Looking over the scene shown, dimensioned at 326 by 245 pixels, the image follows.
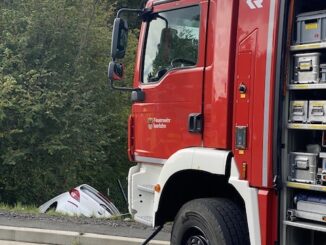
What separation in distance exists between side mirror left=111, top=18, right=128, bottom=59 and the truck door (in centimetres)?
A: 34

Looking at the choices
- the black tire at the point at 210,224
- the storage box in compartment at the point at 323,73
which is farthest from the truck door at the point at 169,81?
the storage box in compartment at the point at 323,73

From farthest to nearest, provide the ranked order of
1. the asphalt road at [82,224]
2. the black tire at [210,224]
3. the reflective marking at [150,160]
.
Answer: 1. the asphalt road at [82,224]
2. the reflective marking at [150,160]
3. the black tire at [210,224]

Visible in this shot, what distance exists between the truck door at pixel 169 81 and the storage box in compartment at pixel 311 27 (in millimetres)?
1227

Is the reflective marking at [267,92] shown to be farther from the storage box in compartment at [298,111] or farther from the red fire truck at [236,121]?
the storage box in compartment at [298,111]

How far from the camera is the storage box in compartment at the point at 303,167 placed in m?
4.47

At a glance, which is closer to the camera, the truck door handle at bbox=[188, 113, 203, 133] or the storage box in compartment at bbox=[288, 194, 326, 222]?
the storage box in compartment at bbox=[288, 194, 326, 222]

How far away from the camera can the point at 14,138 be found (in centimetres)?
1672

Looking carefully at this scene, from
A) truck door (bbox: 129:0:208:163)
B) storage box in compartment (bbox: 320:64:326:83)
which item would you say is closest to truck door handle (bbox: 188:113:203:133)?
truck door (bbox: 129:0:208:163)

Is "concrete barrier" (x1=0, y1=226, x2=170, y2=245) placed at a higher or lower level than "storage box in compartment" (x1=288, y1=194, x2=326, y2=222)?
lower

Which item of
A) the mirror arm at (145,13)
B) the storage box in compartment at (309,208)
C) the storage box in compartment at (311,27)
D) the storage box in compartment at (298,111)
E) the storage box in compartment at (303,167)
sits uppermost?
the mirror arm at (145,13)

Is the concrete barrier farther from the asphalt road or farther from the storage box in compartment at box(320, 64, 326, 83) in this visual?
the storage box in compartment at box(320, 64, 326, 83)

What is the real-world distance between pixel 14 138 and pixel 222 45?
12.4 m

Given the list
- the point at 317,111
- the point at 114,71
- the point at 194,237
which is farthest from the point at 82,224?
the point at 317,111

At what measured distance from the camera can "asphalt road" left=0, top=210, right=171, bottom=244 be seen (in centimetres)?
828
